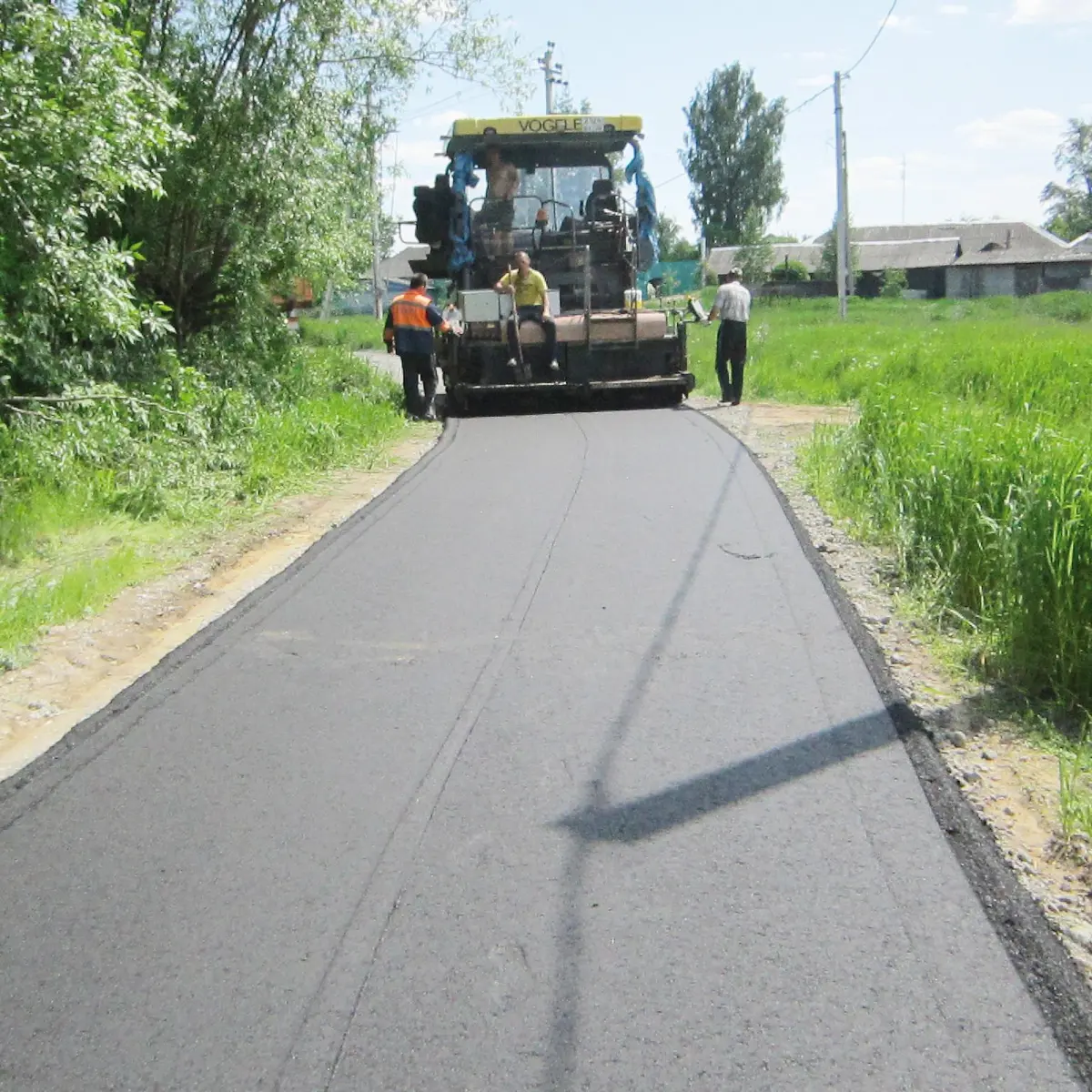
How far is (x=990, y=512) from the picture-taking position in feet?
23.6

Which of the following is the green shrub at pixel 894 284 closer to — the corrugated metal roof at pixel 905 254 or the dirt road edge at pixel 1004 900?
the corrugated metal roof at pixel 905 254

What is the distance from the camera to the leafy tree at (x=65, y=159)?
831cm

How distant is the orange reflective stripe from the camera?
1565 centimetres

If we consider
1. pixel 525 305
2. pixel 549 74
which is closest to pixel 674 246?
pixel 549 74

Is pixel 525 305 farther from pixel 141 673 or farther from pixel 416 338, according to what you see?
pixel 141 673

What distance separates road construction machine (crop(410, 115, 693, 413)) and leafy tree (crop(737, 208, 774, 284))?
5761 centimetres

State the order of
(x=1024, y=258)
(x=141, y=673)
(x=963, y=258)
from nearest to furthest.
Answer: (x=141, y=673) → (x=1024, y=258) → (x=963, y=258)

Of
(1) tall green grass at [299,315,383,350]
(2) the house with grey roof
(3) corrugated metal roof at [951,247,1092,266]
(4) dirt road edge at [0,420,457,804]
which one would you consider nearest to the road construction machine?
(4) dirt road edge at [0,420,457,804]

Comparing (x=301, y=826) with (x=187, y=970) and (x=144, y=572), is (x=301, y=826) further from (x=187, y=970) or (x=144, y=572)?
(x=144, y=572)

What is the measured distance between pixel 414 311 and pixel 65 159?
734 centimetres

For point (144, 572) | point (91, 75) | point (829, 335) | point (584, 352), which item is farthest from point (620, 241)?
point (829, 335)

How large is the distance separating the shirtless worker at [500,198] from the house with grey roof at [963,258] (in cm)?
5240

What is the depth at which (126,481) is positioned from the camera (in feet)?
32.1

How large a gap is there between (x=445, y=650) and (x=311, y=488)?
209 inches
